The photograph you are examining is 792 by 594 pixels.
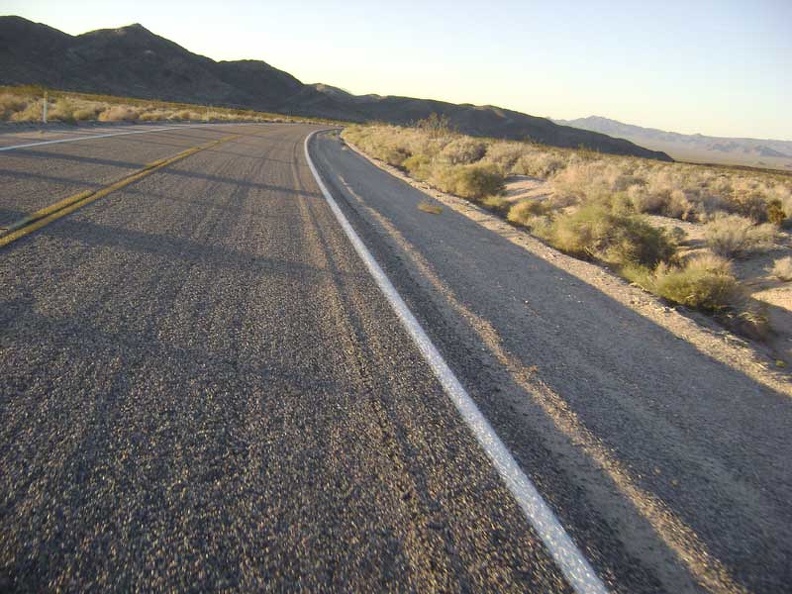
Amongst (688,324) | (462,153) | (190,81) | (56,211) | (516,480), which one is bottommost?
(688,324)

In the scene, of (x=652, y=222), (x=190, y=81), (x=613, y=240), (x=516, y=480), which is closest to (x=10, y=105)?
(x=613, y=240)

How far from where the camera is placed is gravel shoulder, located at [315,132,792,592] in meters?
2.21

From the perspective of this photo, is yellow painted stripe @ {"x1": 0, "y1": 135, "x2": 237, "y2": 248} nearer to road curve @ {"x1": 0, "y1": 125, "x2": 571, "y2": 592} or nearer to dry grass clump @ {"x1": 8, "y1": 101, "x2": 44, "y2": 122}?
road curve @ {"x1": 0, "y1": 125, "x2": 571, "y2": 592}

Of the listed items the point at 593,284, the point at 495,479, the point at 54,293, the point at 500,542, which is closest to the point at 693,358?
the point at 593,284

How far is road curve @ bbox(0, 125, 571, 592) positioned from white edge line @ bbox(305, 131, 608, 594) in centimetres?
7

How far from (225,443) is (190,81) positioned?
425ft

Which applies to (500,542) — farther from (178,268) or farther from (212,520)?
(178,268)

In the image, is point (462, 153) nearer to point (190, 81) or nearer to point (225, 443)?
point (225, 443)

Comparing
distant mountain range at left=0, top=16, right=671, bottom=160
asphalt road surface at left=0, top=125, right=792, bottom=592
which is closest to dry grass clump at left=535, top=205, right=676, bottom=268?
asphalt road surface at left=0, top=125, right=792, bottom=592

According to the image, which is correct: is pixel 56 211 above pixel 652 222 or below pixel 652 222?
above

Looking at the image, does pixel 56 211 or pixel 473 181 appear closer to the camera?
pixel 56 211

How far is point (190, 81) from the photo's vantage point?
111000 millimetres

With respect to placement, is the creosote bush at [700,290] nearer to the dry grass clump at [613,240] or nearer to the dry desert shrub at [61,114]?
the dry grass clump at [613,240]

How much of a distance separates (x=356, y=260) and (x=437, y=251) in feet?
5.64
